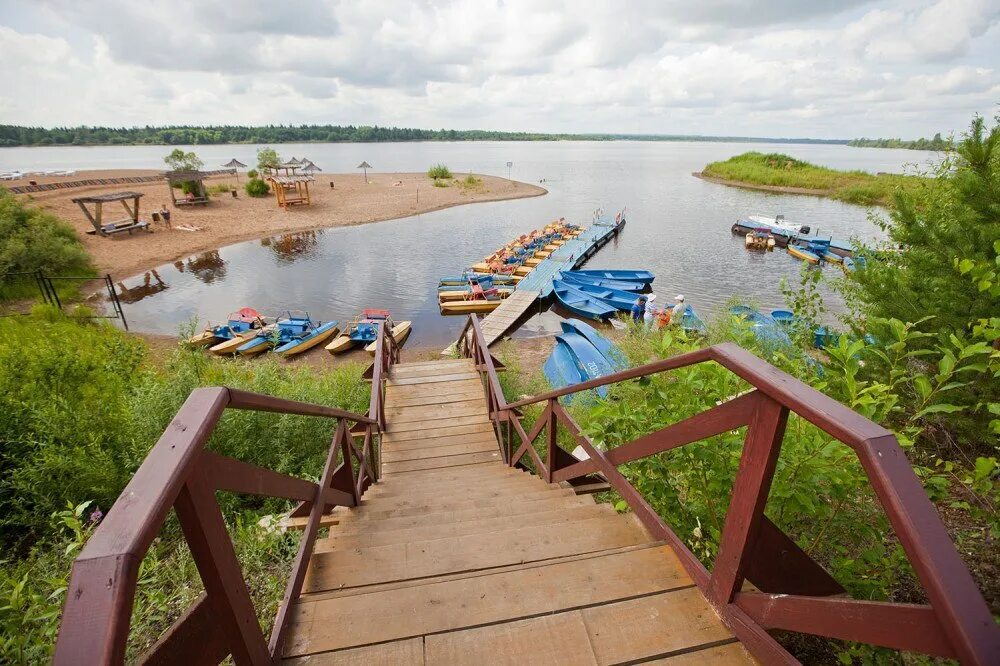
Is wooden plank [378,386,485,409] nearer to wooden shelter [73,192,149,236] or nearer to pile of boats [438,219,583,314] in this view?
pile of boats [438,219,583,314]

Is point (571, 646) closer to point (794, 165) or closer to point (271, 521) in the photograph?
point (271, 521)

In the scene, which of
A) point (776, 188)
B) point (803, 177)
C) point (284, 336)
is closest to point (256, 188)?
point (284, 336)

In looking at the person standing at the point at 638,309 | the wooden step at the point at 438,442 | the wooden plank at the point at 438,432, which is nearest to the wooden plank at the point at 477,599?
the wooden step at the point at 438,442

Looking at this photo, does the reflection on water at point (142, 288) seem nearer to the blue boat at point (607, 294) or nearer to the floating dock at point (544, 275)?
the floating dock at point (544, 275)

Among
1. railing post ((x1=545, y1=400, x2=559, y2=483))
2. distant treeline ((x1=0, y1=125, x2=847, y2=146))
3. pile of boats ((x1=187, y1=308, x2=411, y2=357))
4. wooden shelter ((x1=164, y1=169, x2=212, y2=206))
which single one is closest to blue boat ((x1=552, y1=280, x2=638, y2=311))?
pile of boats ((x1=187, y1=308, x2=411, y2=357))

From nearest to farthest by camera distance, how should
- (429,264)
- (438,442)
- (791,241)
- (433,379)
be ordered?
(438,442) → (433,379) → (429,264) → (791,241)

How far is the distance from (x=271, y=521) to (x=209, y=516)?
2418mm

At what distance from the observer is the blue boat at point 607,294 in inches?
656

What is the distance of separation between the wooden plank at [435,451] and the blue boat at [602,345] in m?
3.74

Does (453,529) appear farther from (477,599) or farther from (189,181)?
(189,181)

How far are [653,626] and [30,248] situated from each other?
22.5 metres

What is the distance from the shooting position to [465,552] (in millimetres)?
2330

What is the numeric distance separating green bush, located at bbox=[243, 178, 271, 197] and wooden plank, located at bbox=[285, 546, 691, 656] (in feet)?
141

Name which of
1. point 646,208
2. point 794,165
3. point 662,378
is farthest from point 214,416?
point 794,165
